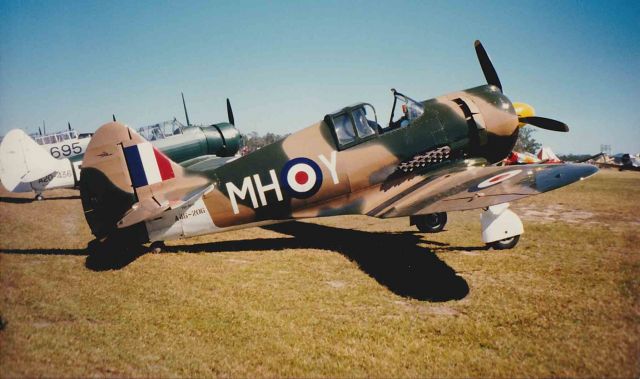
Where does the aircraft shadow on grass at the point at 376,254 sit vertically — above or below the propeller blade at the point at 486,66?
below

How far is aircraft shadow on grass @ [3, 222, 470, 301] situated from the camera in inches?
191

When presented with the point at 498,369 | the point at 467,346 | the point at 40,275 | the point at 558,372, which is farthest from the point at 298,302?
the point at 40,275

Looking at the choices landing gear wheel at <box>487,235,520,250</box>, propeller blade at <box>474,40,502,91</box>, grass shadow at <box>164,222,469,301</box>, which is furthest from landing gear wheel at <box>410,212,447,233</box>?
propeller blade at <box>474,40,502,91</box>

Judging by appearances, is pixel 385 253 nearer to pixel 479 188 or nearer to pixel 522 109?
pixel 479 188

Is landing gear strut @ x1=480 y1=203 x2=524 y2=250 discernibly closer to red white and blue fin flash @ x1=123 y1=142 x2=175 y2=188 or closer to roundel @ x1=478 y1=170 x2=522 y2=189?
roundel @ x1=478 y1=170 x2=522 y2=189

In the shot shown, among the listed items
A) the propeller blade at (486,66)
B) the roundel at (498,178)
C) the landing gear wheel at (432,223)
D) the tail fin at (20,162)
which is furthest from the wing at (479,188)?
the tail fin at (20,162)

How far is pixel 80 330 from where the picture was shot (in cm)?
361

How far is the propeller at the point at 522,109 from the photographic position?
26.3 feet

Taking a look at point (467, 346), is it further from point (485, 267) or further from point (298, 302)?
point (485, 267)

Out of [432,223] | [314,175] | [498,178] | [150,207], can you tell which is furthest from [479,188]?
[150,207]

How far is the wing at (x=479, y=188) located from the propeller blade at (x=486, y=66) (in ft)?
12.7

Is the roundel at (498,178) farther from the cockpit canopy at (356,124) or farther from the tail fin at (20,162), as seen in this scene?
the tail fin at (20,162)

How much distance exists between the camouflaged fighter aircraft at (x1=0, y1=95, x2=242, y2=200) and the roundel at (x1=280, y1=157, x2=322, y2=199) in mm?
7535

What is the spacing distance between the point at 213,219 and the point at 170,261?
41.4 inches
